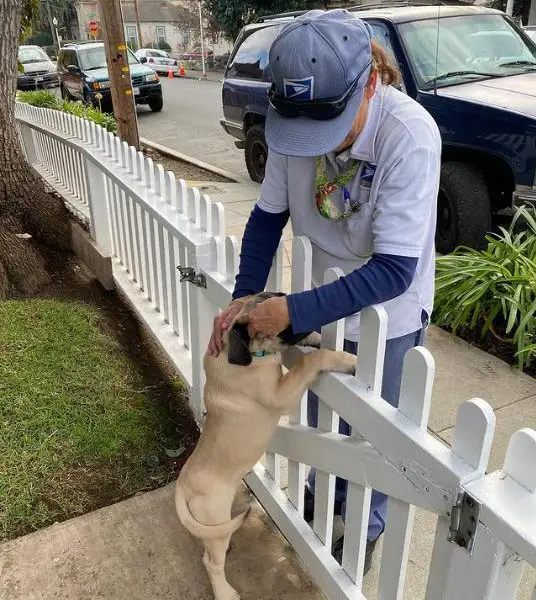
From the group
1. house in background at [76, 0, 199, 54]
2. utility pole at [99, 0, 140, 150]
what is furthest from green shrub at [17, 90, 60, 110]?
house in background at [76, 0, 199, 54]

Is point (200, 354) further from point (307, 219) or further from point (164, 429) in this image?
point (307, 219)

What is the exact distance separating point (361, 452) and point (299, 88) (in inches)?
39.2

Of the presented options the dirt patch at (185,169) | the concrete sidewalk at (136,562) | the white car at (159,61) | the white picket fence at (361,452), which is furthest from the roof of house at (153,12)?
the concrete sidewalk at (136,562)

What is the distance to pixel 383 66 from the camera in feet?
5.34

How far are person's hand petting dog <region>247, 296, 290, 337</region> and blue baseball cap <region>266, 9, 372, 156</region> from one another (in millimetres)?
398

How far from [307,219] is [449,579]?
107 centimetres

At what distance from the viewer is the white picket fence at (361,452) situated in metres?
1.22

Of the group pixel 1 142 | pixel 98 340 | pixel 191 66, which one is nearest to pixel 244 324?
pixel 98 340

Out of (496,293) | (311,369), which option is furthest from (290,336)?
(496,293)

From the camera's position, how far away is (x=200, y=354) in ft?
9.24

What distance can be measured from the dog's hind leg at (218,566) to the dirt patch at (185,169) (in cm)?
691

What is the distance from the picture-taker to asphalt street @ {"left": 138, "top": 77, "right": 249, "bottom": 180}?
1042 centimetres

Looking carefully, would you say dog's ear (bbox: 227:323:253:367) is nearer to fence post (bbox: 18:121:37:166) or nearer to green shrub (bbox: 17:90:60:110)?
fence post (bbox: 18:121:37:166)

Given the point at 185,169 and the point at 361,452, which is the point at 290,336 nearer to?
the point at 361,452
